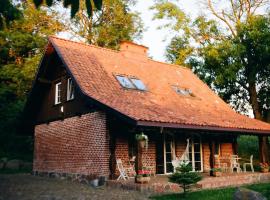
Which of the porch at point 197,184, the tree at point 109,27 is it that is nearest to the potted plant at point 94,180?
the porch at point 197,184

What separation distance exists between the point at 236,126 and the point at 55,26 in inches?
707

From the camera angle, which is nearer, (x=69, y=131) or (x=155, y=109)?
(x=155, y=109)

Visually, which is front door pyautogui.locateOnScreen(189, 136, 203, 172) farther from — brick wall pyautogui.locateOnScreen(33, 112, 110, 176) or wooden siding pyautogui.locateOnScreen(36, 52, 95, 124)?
wooden siding pyautogui.locateOnScreen(36, 52, 95, 124)

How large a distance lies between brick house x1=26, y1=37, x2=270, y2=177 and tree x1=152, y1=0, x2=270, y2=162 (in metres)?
3.90

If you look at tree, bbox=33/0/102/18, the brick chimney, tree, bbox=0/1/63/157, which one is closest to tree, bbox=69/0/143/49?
tree, bbox=0/1/63/157

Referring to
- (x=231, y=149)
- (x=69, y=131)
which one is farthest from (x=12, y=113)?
(x=231, y=149)

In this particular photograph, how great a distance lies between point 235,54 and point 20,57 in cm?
1614

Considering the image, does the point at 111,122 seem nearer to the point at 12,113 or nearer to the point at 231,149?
the point at 231,149

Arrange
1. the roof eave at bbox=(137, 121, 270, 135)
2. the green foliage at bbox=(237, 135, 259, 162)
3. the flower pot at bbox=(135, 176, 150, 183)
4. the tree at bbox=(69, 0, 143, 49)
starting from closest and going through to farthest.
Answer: the flower pot at bbox=(135, 176, 150, 183)
the roof eave at bbox=(137, 121, 270, 135)
the green foliage at bbox=(237, 135, 259, 162)
the tree at bbox=(69, 0, 143, 49)

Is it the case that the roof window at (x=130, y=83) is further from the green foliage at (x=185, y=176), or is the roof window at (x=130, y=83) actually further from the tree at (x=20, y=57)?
the tree at (x=20, y=57)

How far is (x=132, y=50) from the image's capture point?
18438mm

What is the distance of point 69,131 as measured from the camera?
14.6m

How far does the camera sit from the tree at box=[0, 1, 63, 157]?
73.3 feet

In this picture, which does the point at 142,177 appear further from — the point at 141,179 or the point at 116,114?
the point at 116,114
